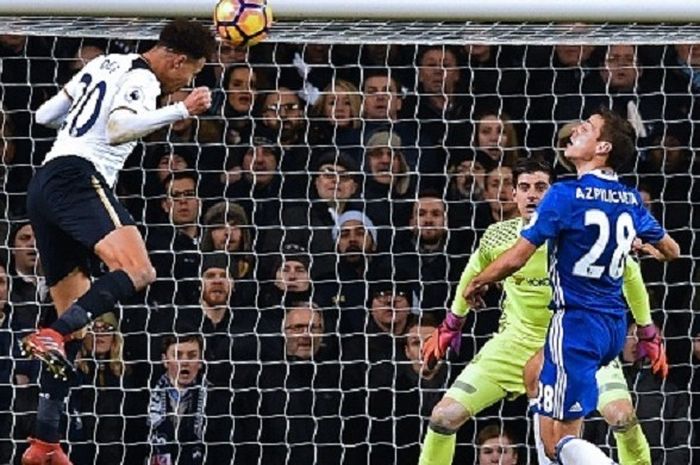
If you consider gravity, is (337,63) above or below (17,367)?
above

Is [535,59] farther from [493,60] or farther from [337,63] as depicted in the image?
Result: [337,63]

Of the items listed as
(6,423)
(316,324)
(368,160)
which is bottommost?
(6,423)

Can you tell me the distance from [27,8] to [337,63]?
90.5 inches

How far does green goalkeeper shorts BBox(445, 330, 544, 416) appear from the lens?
9281 millimetres

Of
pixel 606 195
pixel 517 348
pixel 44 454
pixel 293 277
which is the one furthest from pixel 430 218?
pixel 44 454

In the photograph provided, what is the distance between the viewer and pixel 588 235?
812 cm

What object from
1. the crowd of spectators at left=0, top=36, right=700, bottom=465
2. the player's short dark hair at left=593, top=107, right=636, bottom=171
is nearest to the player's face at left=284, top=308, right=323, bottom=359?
the crowd of spectators at left=0, top=36, right=700, bottom=465

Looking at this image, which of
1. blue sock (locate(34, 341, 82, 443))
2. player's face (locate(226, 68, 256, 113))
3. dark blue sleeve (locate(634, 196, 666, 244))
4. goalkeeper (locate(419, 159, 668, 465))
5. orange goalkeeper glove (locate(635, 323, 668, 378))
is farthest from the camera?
player's face (locate(226, 68, 256, 113))

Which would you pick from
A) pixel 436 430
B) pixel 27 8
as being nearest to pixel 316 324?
pixel 436 430

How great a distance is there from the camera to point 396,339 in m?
10.3

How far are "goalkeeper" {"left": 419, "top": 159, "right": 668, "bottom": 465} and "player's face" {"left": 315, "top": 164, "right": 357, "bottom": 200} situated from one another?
48.1 inches

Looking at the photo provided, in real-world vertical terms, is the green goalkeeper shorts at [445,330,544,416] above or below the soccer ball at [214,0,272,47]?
below

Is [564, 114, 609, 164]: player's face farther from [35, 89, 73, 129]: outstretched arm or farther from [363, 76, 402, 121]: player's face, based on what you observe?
[363, 76, 402, 121]: player's face

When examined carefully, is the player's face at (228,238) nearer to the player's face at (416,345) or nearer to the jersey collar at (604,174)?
the player's face at (416,345)
